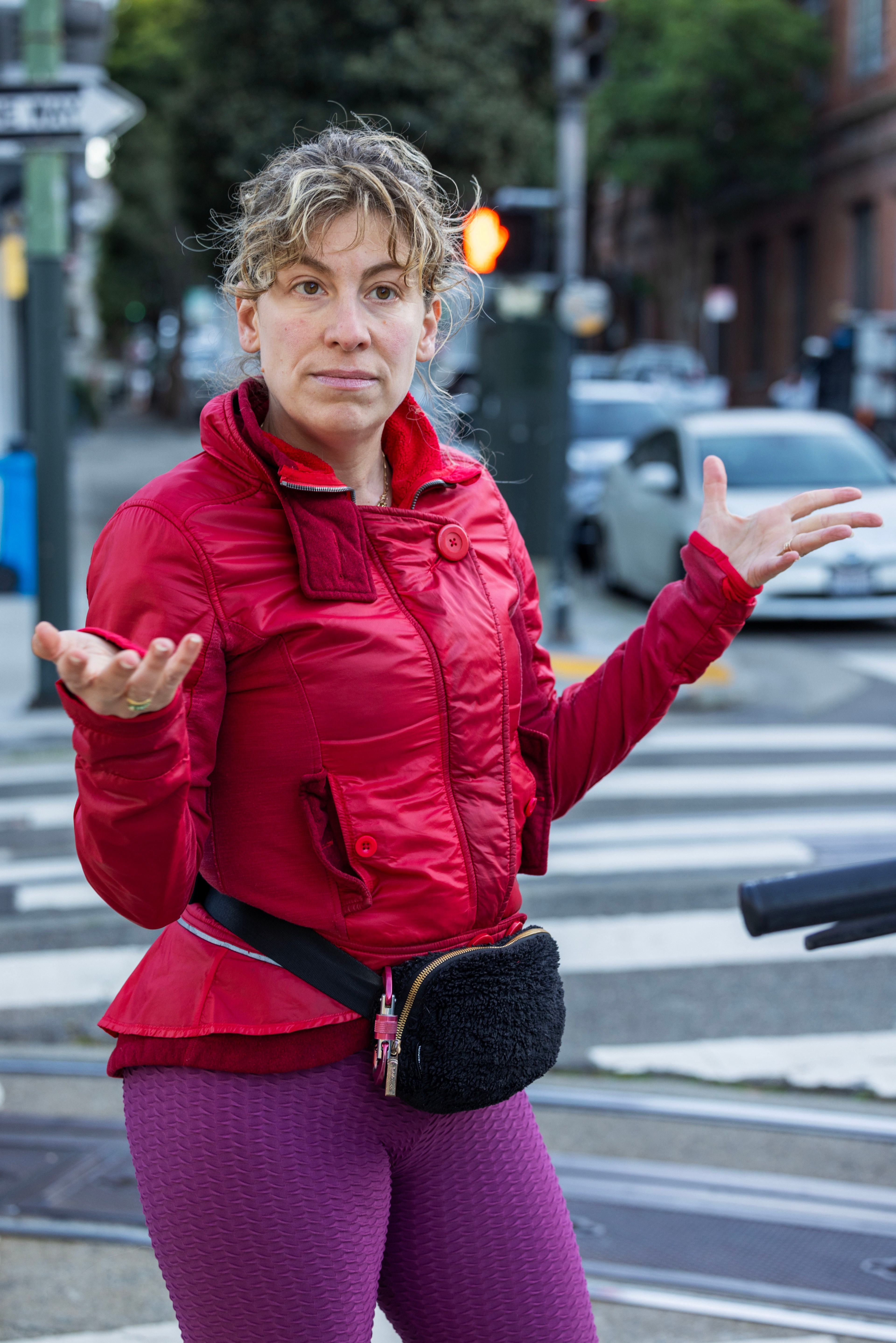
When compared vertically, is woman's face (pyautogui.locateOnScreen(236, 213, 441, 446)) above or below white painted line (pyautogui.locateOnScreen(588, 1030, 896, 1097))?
above

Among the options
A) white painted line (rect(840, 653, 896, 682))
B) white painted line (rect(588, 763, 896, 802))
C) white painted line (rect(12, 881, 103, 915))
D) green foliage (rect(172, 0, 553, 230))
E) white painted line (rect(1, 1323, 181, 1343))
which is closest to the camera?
white painted line (rect(1, 1323, 181, 1343))

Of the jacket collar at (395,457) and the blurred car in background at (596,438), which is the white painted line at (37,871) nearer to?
the jacket collar at (395,457)

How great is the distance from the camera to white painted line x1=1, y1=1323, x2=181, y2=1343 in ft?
9.99

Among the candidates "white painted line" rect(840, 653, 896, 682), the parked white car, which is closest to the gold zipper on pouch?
"white painted line" rect(840, 653, 896, 682)

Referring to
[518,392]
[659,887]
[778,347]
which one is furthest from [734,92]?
[659,887]

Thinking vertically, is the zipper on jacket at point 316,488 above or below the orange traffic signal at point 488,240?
below

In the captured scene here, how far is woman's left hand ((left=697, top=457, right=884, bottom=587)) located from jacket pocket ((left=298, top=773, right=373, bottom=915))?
617 mm

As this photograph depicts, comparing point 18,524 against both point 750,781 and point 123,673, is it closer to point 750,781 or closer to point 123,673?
point 750,781

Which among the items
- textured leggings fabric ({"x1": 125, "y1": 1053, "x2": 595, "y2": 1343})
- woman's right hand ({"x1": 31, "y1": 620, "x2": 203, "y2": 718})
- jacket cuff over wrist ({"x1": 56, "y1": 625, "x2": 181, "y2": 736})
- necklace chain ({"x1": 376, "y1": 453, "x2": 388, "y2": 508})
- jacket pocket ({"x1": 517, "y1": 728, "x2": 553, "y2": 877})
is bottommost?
textured leggings fabric ({"x1": 125, "y1": 1053, "x2": 595, "y2": 1343})

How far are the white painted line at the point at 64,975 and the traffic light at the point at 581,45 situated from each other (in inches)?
306

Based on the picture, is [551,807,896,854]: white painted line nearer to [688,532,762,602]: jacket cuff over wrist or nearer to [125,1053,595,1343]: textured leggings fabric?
[688,532,762,602]: jacket cuff over wrist

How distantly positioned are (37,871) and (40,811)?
0.97m

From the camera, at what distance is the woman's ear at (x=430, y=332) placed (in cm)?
199

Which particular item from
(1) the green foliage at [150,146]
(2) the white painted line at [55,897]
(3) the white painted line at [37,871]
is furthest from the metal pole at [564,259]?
(1) the green foliage at [150,146]
